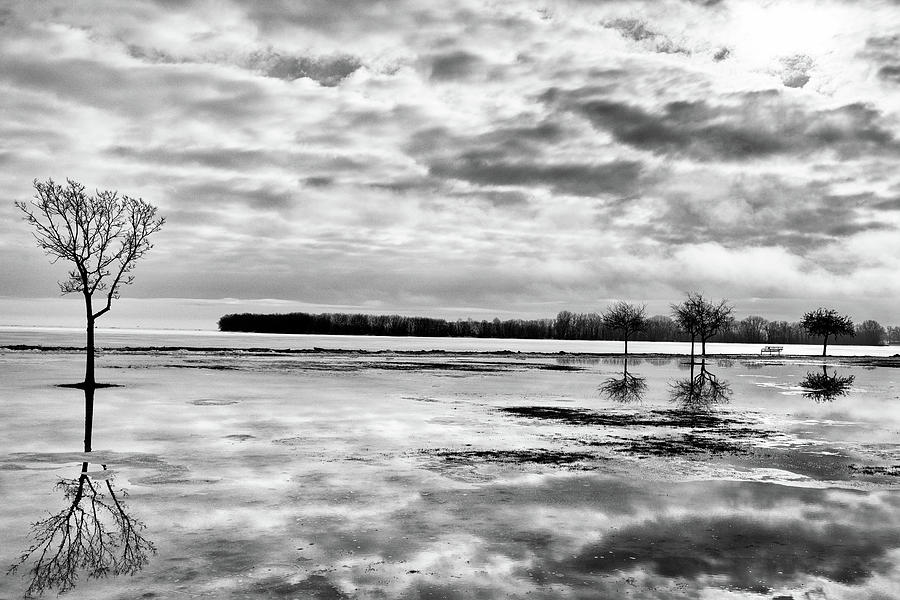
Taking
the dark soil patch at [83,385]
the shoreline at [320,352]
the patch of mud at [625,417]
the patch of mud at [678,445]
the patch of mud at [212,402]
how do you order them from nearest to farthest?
the patch of mud at [678,445] → the patch of mud at [625,417] → the patch of mud at [212,402] → the dark soil patch at [83,385] → the shoreline at [320,352]

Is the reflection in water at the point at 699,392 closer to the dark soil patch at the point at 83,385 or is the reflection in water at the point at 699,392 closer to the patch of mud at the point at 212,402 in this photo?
the patch of mud at the point at 212,402

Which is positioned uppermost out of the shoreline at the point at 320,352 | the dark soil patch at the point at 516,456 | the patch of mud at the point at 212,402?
the dark soil patch at the point at 516,456

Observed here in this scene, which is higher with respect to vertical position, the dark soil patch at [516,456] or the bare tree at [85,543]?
the bare tree at [85,543]

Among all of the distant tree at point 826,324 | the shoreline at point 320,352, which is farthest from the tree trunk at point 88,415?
the distant tree at point 826,324

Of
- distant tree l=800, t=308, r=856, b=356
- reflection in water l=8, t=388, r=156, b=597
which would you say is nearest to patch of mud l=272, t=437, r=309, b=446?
reflection in water l=8, t=388, r=156, b=597

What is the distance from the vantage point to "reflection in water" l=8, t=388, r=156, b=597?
8.33 metres

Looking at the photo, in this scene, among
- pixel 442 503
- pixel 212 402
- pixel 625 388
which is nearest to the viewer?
pixel 442 503

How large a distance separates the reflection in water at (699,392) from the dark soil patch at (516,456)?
1266 centimetres

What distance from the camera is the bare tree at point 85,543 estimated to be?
8.32 meters

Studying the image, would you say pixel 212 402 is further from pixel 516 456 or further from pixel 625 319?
pixel 625 319

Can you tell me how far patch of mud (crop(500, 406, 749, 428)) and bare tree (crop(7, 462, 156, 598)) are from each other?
14.4 metres

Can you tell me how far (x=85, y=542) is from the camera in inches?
373

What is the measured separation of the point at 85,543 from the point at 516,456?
9307mm

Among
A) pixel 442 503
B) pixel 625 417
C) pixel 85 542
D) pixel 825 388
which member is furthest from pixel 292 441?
pixel 825 388
